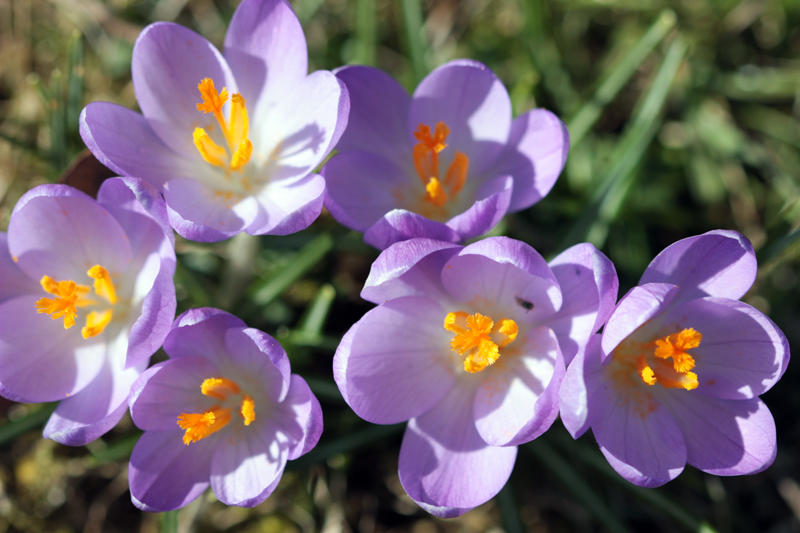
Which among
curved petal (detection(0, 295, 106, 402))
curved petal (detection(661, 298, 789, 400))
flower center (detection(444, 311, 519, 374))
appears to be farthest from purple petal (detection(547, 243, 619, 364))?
curved petal (detection(0, 295, 106, 402))

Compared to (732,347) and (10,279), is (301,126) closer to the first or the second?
(10,279)

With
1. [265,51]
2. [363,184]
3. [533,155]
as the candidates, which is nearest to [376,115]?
[363,184]

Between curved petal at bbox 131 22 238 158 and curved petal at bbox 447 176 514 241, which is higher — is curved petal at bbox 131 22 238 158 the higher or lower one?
the higher one

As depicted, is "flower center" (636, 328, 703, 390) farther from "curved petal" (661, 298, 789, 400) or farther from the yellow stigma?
the yellow stigma

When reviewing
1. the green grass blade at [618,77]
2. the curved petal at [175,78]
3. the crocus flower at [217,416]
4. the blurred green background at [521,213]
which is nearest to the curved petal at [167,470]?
the crocus flower at [217,416]

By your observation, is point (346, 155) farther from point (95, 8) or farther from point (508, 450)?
point (95, 8)

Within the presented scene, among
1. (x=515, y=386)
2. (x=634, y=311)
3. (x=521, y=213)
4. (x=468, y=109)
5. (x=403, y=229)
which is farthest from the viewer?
(x=521, y=213)
